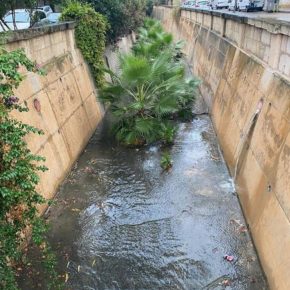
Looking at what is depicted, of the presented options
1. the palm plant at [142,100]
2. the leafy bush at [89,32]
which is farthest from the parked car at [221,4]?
the palm plant at [142,100]

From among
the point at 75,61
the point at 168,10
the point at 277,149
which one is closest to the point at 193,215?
the point at 277,149

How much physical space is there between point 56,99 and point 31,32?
65.9 inches

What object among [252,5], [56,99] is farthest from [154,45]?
[252,5]

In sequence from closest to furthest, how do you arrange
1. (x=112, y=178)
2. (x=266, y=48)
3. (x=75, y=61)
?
(x=266, y=48) → (x=112, y=178) → (x=75, y=61)

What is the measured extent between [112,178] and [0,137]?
4.43m

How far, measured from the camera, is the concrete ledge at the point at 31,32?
6.68 m

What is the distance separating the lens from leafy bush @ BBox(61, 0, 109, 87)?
39.0 feet

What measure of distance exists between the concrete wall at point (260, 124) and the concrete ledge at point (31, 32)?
4.64 m

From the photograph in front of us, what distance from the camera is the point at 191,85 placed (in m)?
11.8

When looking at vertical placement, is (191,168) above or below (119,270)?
below

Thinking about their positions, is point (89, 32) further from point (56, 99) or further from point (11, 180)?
point (11, 180)

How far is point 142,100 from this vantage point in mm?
10180

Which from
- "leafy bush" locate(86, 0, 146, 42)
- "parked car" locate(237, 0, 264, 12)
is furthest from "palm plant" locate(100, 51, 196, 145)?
"parked car" locate(237, 0, 264, 12)

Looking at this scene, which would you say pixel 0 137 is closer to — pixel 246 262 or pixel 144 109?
pixel 246 262
